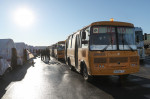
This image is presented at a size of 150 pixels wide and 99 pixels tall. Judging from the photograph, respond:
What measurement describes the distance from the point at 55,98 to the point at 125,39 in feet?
13.4

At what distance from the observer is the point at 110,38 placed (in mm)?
7500

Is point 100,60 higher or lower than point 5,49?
lower

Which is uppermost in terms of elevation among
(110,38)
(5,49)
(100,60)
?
(110,38)

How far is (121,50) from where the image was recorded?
7426 millimetres

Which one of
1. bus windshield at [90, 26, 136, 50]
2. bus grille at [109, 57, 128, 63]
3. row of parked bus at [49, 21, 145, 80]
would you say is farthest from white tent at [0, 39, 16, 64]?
bus grille at [109, 57, 128, 63]

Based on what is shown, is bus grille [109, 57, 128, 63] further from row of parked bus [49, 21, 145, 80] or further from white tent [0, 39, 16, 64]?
white tent [0, 39, 16, 64]

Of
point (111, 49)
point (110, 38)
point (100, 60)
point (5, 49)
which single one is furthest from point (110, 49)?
point (5, 49)

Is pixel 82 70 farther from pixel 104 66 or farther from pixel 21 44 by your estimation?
pixel 21 44

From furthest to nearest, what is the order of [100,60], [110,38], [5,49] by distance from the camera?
[5,49]
[110,38]
[100,60]

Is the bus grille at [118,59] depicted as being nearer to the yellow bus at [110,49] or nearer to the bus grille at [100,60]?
the yellow bus at [110,49]

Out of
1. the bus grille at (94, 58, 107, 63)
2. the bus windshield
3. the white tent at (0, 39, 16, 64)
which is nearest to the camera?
the bus grille at (94, 58, 107, 63)

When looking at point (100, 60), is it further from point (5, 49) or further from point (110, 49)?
point (5, 49)

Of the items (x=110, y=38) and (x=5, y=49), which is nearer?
(x=110, y=38)

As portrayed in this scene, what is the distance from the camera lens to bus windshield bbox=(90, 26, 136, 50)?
292 inches
